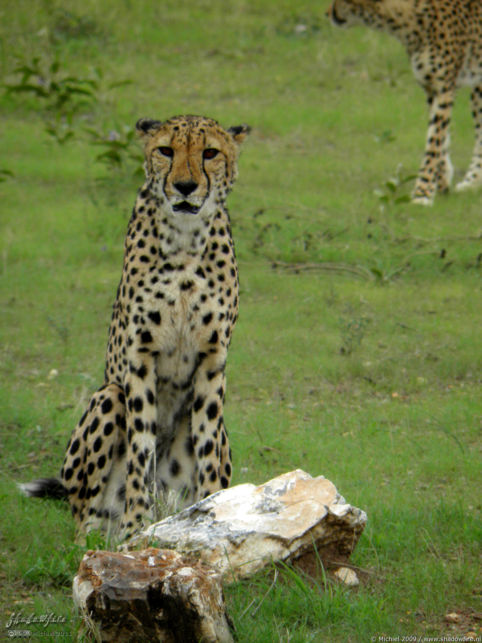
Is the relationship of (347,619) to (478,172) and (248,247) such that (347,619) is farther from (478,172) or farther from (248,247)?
(478,172)

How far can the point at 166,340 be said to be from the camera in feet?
12.4

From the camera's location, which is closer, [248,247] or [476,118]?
[248,247]

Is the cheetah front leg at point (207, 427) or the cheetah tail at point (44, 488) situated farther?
the cheetah tail at point (44, 488)

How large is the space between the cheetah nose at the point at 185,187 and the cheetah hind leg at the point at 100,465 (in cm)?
78

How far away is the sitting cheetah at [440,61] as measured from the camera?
868 cm

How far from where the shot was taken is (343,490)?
421 centimetres

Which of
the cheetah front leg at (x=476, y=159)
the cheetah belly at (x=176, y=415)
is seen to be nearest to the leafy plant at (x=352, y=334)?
the cheetah belly at (x=176, y=415)

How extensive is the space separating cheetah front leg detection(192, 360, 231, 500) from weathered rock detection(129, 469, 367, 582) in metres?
0.38

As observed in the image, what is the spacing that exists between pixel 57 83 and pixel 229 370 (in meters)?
5.14

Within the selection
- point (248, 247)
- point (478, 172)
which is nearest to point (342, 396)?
point (248, 247)

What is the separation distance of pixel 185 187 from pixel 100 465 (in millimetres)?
1042

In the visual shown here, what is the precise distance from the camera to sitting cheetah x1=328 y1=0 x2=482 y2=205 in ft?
28.5

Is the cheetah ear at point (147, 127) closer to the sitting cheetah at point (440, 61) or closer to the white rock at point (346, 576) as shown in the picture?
the white rock at point (346, 576)

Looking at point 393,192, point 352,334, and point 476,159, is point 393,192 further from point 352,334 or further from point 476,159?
point 352,334
